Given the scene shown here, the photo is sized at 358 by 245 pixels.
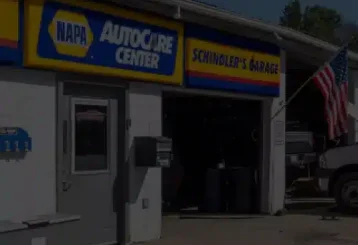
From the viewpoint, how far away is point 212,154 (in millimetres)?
16859

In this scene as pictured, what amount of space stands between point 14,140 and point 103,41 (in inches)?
83.3

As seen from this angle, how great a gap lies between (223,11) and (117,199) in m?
3.97

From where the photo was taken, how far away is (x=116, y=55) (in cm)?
1020

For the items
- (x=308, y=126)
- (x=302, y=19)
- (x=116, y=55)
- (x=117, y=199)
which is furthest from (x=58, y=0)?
(x=302, y=19)

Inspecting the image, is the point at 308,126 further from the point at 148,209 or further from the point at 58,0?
the point at 58,0

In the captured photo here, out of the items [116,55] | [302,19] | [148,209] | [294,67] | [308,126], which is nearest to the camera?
[116,55]

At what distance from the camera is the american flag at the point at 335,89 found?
14289mm

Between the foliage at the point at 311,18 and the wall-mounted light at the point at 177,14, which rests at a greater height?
the foliage at the point at 311,18

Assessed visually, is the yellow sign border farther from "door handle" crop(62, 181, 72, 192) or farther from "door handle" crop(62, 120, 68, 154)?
"door handle" crop(62, 181, 72, 192)

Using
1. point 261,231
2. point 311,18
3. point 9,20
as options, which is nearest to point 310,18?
point 311,18

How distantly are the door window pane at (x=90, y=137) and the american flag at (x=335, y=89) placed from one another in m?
5.53

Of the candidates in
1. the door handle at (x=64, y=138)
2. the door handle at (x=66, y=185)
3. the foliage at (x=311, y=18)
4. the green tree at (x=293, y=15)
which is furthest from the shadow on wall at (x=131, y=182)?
the green tree at (x=293, y=15)

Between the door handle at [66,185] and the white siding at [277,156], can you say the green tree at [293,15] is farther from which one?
the door handle at [66,185]

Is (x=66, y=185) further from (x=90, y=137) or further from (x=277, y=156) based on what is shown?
(x=277, y=156)
